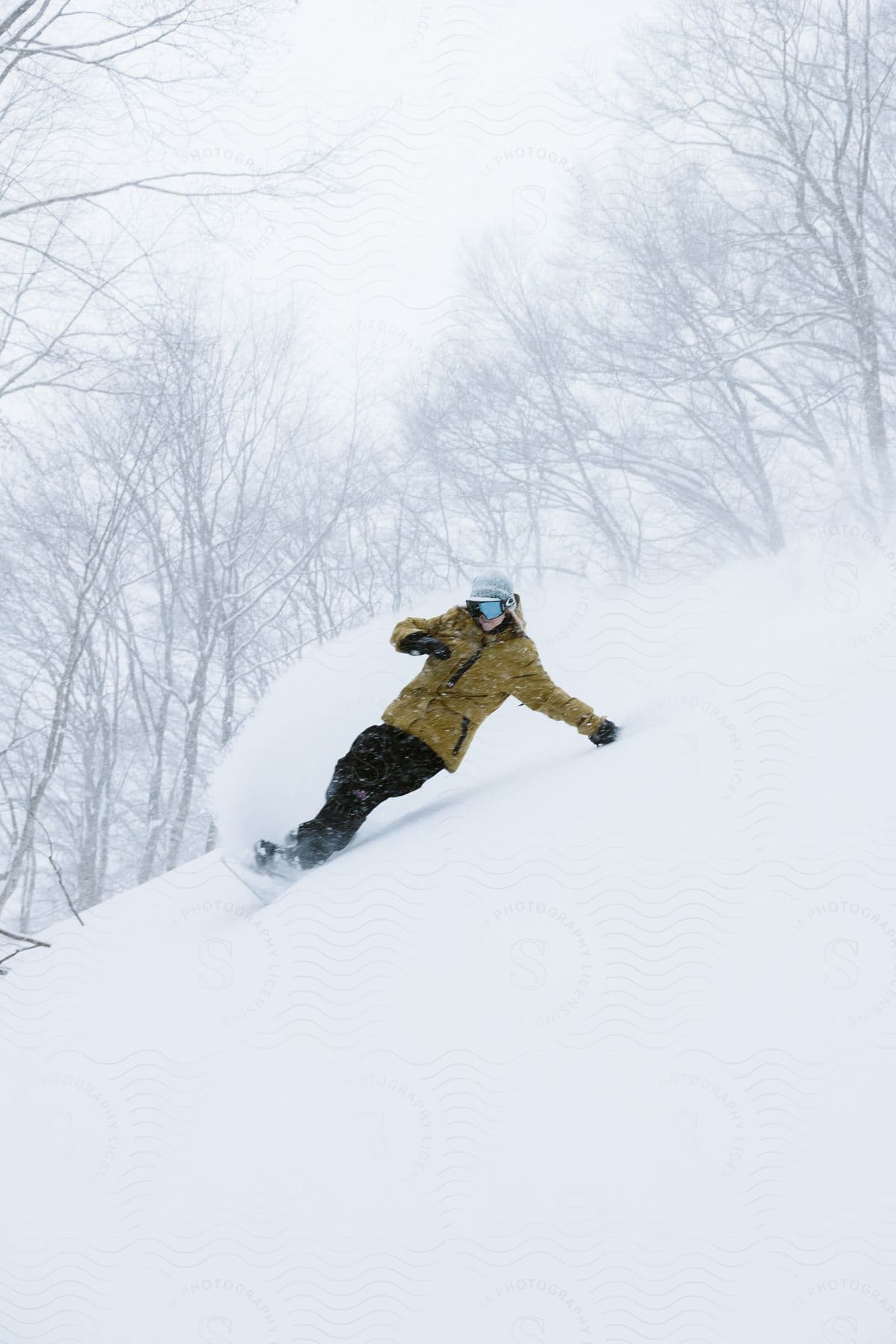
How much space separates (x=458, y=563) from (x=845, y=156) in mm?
8584

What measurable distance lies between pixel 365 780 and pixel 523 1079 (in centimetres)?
191

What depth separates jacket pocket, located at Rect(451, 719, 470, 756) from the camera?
3848 mm

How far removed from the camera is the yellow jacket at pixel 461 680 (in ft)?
12.4

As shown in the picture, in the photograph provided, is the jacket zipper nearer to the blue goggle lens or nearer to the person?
the person

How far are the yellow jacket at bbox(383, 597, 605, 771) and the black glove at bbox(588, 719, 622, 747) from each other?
36 centimetres

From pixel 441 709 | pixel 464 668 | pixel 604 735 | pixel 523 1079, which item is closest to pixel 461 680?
pixel 464 668

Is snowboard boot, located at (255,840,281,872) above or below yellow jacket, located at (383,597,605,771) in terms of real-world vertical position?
below

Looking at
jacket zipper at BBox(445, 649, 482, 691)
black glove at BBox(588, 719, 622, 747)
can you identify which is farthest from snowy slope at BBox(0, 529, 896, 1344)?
jacket zipper at BBox(445, 649, 482, 691)

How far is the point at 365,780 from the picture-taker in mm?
3836

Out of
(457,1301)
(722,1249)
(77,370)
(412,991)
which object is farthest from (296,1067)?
(77,370)

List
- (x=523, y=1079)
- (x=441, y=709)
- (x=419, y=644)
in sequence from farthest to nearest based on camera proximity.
→ (x=441, y=709), (x=419, y=644), (x=523, y=1079)

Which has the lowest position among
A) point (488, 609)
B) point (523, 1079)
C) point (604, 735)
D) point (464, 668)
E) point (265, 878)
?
point (523, 1079)

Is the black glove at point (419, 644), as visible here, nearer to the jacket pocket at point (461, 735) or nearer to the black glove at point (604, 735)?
the jacket pocket at point (461, 735)

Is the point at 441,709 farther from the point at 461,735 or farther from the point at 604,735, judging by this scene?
the point at 604,735
